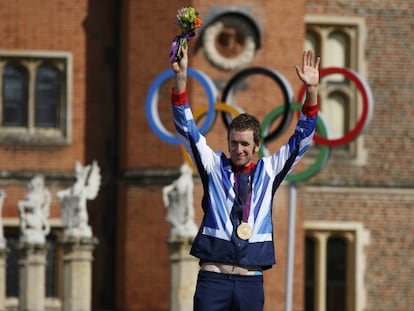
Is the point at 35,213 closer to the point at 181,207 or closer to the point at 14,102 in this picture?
the point at 181,207

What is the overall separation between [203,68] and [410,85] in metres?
4.29

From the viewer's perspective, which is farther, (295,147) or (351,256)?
(351,256)

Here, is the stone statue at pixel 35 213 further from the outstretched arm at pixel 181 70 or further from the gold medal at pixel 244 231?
the gold medal at pixel 244 231

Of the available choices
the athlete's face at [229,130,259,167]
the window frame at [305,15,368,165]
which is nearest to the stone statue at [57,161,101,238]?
the window frame at [305,15,368,165]

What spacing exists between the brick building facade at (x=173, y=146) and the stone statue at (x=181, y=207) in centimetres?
213

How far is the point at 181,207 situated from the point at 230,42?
387 centimetres

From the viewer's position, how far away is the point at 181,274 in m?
22.8

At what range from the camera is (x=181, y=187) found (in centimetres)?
2270

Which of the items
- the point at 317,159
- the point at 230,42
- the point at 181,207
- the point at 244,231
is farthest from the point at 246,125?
the point at 230,42

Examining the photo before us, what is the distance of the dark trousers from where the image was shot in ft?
27.6

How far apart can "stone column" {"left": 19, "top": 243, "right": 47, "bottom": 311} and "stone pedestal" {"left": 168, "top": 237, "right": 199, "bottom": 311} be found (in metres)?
2.20

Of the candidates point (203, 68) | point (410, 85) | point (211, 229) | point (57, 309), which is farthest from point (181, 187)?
point (211, 229)

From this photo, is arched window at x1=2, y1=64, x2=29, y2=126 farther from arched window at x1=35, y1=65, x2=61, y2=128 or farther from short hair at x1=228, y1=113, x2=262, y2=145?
short hair at x1=228, y1=113, x2=262, y2=145

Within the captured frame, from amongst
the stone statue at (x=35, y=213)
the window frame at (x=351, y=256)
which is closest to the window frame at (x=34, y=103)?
the stone statue at (x=35, y=213)
